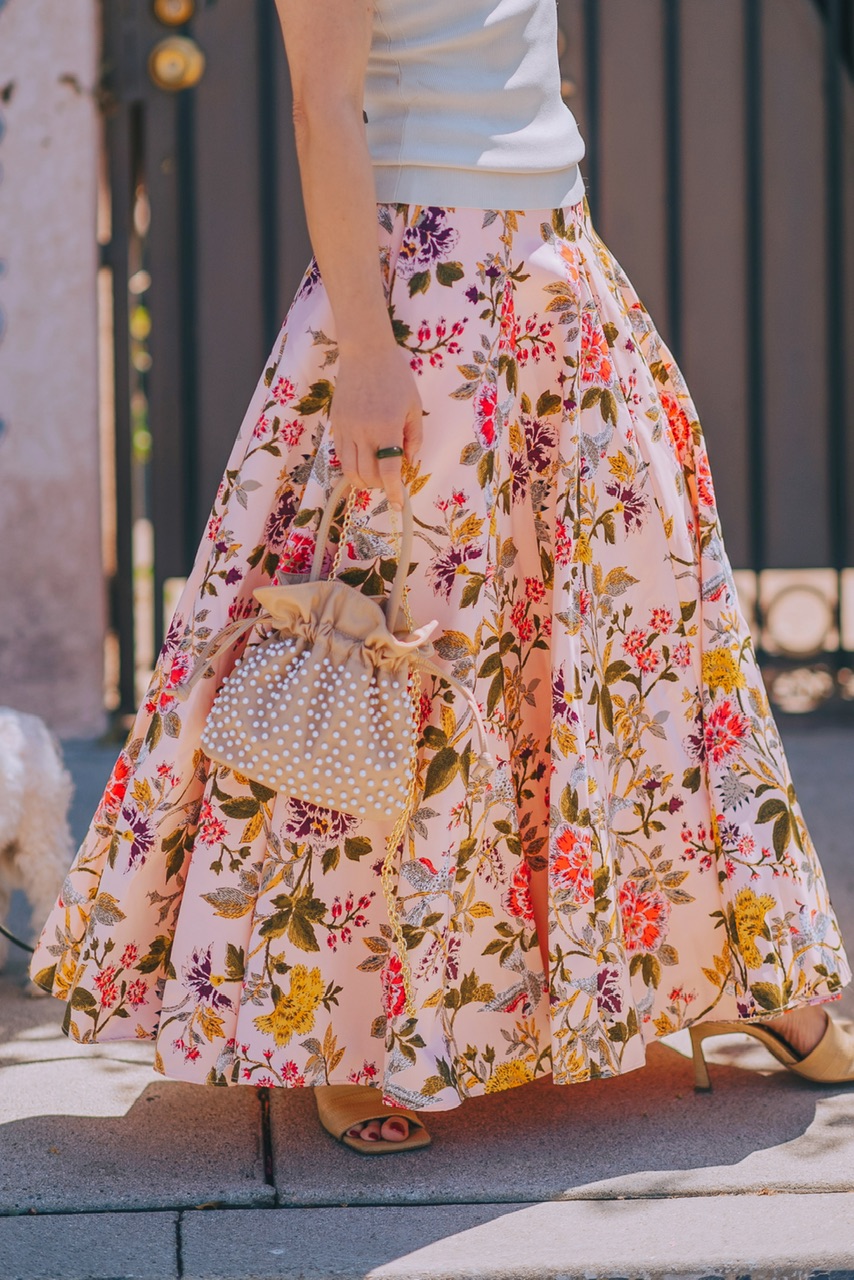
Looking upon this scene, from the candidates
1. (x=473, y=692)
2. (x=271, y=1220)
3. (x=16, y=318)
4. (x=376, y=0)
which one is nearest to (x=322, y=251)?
(x=376, y=0)

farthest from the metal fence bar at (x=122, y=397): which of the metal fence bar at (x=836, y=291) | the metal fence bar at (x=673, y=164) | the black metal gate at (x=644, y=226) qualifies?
the metal fence bar at (x=836, y=291)

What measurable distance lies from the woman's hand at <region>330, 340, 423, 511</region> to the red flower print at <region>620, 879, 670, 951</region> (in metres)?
0.73

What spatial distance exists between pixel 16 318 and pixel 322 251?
8.96 feet

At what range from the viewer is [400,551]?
216cm

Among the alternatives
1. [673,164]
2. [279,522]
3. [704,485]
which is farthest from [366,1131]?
[673,164]

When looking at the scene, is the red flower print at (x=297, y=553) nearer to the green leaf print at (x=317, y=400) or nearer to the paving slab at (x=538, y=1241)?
the green leaf print at (x=317, y=400)

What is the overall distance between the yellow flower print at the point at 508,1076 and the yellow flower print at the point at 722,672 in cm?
63

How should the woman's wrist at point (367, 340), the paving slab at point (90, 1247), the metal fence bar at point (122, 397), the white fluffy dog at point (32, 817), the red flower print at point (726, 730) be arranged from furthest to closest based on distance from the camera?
the metal fence bar at point (122, 397), the white fluffy dog at point (32, 817), the red flower print at point (726, 730), the woman's wrist at point (367, 340), the paving slab at point (90, 1247)

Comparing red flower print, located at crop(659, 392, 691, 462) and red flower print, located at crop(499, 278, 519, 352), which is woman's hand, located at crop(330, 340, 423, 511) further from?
red flower print, located at crop(659, 392, 691, 462)

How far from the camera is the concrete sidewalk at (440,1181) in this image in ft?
6.63

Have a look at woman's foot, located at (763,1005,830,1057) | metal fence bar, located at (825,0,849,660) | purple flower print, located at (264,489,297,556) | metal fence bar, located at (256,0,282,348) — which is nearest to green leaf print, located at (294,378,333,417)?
purple flower print, located at (264,489,297,556)

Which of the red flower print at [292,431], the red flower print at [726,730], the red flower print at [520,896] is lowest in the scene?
the red flower print at [520,896]

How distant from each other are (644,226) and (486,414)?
116 inches

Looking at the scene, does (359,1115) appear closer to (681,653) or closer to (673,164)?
(681,653)
